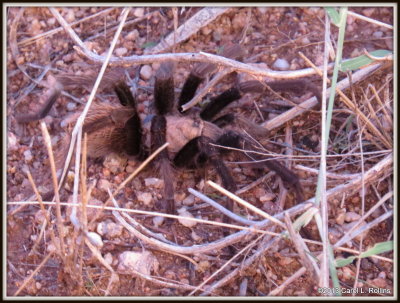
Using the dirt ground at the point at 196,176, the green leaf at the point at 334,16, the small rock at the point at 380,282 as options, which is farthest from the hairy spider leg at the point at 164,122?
the green leaf at the point at 334,16

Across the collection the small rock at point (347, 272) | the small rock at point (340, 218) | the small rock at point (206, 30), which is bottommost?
the small rock at point (347, 272)

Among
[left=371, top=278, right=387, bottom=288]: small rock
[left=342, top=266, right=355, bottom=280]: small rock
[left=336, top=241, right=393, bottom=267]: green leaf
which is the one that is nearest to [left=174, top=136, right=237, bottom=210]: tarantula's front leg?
[left=342, top=266, right=355, bottom=280]: small rock

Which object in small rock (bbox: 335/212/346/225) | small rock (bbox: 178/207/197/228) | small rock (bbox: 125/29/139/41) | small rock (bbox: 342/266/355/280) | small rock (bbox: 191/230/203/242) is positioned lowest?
small rock (bbox: 342/266/355/280)

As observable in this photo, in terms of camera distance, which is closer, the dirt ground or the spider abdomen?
the dirt ground

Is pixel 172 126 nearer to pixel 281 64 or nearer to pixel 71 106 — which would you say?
pixel 71 106

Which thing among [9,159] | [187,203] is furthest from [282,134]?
[9,159]

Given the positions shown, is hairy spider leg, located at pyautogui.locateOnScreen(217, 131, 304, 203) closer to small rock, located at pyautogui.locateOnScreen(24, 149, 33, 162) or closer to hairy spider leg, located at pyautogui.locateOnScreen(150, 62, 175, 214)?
hairy spider leg, located at pyautogui.locateOnScreen(150, 62, 175, 214)

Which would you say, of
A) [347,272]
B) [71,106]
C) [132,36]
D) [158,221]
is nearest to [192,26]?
[132,36]

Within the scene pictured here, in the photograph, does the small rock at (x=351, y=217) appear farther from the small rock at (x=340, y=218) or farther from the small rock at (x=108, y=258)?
the small rock at (x=108, y=258)
